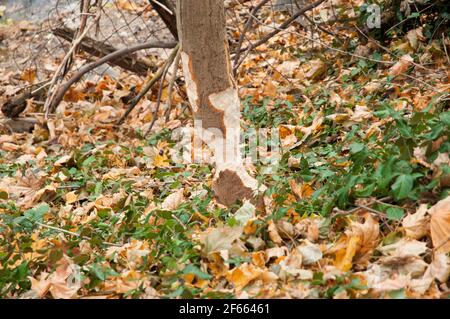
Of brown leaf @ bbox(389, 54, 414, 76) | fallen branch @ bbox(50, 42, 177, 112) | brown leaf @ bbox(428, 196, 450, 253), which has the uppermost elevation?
fallen branch @ bbox(50, 42, 177, 112)

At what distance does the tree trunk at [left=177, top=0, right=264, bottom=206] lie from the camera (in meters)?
2.98

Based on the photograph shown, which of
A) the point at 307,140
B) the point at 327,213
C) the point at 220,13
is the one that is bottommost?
the point at 327,213

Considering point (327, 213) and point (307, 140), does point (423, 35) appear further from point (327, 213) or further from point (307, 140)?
point (327, 213)

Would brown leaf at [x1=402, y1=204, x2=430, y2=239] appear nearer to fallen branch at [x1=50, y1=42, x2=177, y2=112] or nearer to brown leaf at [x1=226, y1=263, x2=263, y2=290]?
brown leaf at [x1=226, y1=263, x2=263, y2=290]

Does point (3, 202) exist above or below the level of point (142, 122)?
below

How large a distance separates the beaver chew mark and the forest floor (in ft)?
0.25

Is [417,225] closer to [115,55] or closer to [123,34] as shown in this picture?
[115,55]

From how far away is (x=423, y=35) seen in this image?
15.5ft

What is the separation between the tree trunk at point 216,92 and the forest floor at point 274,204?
0.14m

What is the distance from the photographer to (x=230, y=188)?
3074 mm

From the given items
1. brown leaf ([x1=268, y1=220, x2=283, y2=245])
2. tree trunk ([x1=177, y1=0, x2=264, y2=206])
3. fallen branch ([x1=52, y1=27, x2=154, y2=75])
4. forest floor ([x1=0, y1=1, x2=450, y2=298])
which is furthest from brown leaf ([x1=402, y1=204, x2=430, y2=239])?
fallen branch ([x1=52, y1=27, x2=154, y2=75])
